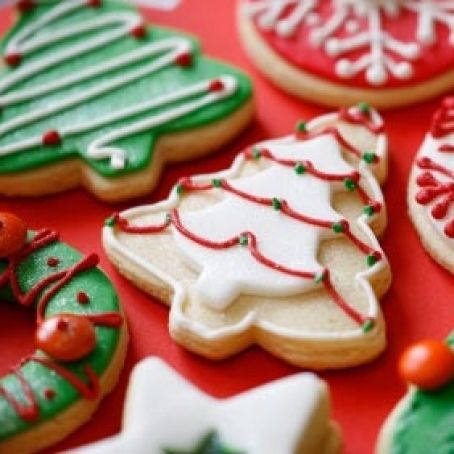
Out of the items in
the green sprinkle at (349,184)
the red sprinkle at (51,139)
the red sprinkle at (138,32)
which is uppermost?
the red sprinkle at (138,32)

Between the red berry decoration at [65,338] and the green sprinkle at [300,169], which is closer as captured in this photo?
the red berry decoration at [65,338]

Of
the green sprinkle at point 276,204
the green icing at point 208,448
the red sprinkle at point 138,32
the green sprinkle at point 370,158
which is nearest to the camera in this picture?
the green icing at point 208,448

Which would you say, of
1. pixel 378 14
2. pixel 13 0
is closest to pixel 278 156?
pixel 378 14

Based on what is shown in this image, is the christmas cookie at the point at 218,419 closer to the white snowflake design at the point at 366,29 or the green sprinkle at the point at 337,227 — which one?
the green sprinkle at the point at 337,227

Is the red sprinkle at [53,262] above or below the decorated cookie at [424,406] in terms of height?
above

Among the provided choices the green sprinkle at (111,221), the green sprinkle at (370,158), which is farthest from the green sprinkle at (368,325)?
the green sprinkle at (111,221)

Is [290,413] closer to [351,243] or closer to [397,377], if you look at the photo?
[397,377]
